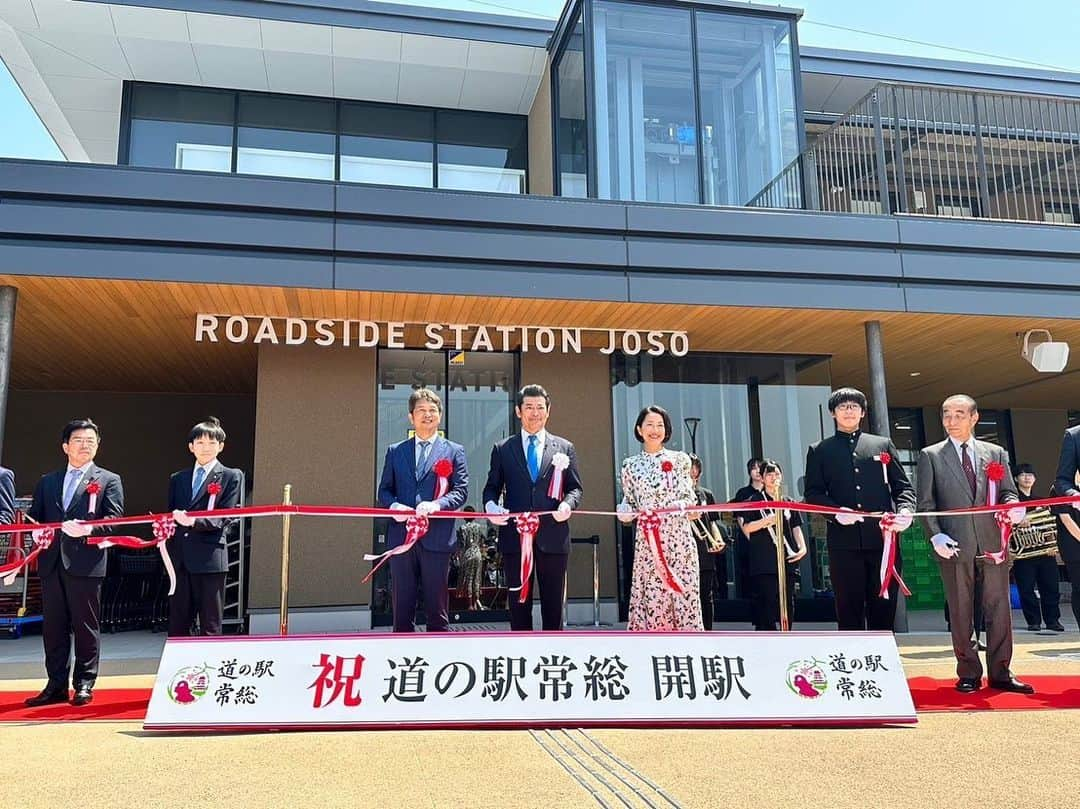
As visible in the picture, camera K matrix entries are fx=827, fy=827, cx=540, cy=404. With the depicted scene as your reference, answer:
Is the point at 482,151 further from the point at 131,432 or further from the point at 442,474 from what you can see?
the point at 442,474

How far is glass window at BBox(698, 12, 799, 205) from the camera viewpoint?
8852 millimetres

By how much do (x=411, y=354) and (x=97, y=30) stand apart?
5168 millimetres

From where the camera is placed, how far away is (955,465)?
4.66 m

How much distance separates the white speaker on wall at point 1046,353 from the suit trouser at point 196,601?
774 cm

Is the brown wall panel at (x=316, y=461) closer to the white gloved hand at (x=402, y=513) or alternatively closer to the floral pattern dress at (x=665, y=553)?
the white gloved hand at (x=402, y=513)

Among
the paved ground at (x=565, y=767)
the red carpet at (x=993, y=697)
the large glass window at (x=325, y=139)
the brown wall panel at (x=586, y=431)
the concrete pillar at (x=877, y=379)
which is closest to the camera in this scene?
the paved ground at (x=565, y=767)

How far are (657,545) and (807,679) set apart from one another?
1.13 meters

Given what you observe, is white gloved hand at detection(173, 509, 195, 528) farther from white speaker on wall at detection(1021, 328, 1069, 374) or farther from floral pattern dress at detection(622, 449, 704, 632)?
white speaker on wall at detection(1021, 328, 1069, 374)

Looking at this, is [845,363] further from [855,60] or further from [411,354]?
[411,354]

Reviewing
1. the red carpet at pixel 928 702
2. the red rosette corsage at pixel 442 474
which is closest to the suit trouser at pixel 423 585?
the red rosette corsage at pixel 442 474

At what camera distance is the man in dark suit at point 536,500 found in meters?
4.55

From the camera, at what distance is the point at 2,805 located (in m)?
2.69

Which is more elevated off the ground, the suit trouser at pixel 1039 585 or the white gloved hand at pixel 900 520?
the white gloved hand at pixel 900 520

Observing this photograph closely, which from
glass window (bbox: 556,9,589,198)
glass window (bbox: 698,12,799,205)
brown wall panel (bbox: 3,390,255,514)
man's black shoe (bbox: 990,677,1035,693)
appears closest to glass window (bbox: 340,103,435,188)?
glass window (bbox: 556,9,589,198)
